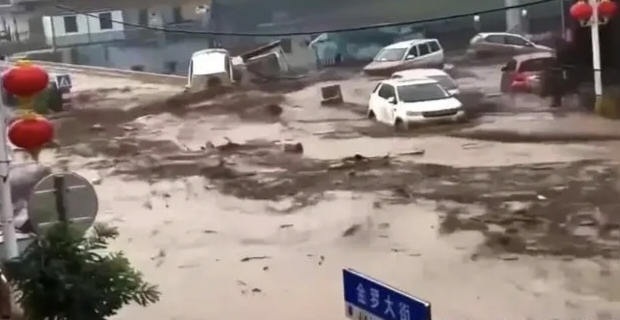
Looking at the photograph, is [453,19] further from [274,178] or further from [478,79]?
[274,178]

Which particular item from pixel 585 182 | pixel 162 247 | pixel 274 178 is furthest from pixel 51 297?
pixel 585 182

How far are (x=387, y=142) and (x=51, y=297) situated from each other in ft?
3.60

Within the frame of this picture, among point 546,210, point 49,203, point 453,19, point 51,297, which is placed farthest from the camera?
point 453,19

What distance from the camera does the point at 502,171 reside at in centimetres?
229

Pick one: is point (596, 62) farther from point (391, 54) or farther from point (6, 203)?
point (6, 203)

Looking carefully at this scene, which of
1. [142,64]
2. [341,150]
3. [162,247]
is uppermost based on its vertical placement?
[142,64]

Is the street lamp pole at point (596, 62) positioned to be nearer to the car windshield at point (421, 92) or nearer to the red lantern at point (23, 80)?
the car windshield at point (421, 92)

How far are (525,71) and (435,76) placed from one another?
21 centimetres

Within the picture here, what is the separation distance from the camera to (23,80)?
1.44 metres

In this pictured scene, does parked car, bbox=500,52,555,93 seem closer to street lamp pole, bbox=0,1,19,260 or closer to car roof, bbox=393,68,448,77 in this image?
car roof, bbox=393,68,448,77

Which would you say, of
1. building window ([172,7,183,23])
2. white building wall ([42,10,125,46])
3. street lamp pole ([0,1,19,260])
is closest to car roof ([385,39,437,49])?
building window ([172,7,183,23])

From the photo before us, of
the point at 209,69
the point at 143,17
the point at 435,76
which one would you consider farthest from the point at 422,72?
the point at 143,17

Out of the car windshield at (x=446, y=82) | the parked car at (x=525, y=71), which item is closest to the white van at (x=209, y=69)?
the car windshield at (x=446, y=82)

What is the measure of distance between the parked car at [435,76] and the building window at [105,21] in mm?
656
